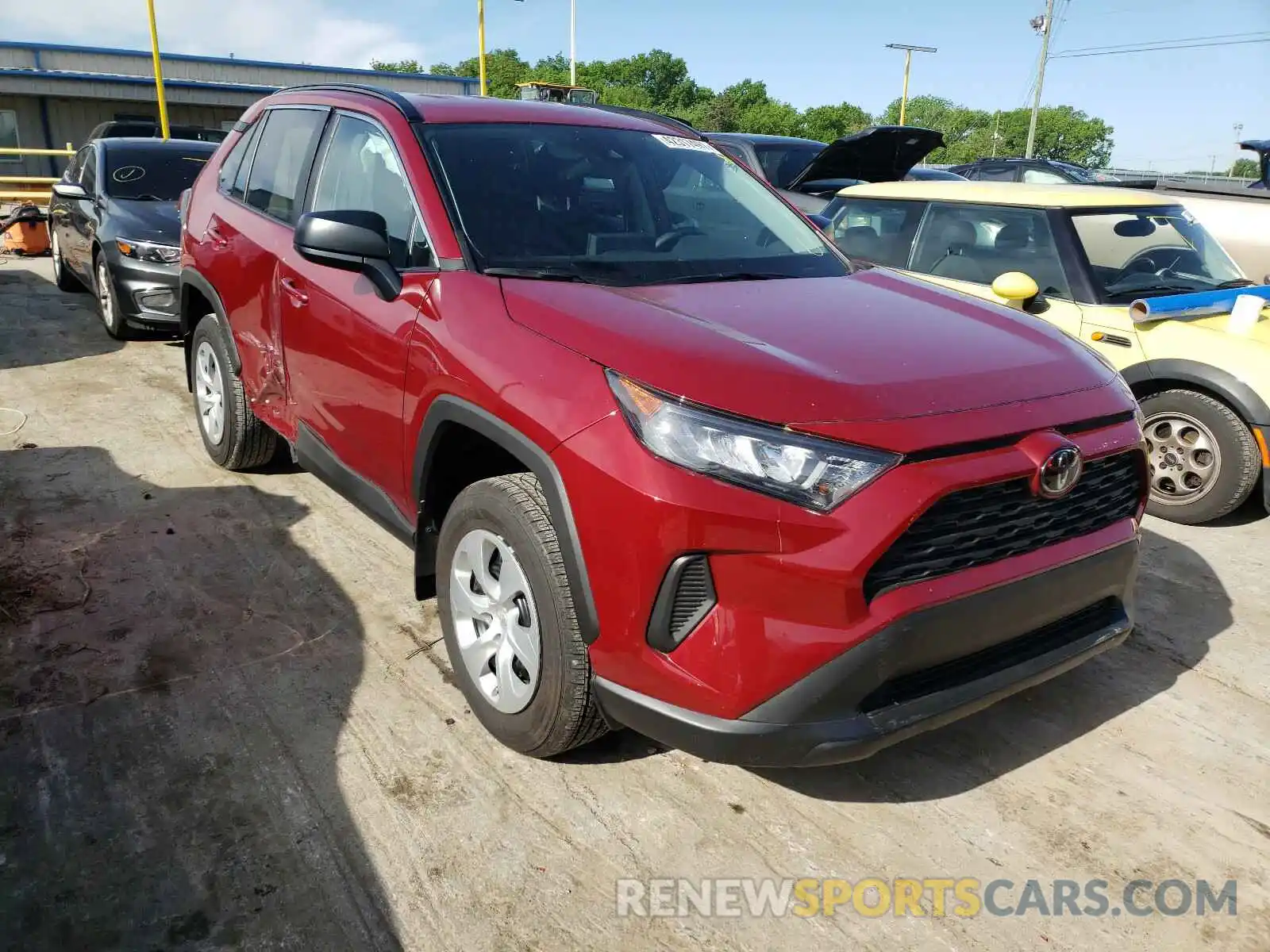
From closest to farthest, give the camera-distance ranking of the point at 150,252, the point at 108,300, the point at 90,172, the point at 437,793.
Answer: the point at 437,793
the point at 150,252
the point at 108,300
the point at 90,172

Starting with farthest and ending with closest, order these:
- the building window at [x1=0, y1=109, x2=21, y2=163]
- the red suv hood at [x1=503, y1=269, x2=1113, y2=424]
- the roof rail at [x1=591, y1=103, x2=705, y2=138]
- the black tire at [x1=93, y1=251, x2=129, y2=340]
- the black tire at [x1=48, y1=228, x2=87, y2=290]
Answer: the building window at [x1=0, y1=109, x2=21, y2=163] < the black tire at [x1=48, y1=228, x2=87, y2=290] < the black tire at [x1=93, y1=251, x2=129, y2=340] < the roof rail at [x1=591, y1=103, x2=705, y2=138] < the red suv hood at [x1=503, y1=269, x2=1113, y2=424]

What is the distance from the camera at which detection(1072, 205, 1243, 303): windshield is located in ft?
17.1

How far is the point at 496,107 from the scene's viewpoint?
3.53 metres

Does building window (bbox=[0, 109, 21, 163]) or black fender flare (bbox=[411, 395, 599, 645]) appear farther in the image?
building window (bbox=[0, 109, 21, 163])

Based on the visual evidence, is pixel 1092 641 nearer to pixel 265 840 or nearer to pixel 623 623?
pixel 623 623

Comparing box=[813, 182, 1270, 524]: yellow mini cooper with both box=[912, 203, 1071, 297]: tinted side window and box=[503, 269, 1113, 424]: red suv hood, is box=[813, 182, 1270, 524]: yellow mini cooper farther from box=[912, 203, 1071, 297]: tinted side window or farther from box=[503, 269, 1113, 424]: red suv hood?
box=[503, 269, 1113, 424]: red suv hood

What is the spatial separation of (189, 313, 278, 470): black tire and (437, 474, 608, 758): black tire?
2.30 m

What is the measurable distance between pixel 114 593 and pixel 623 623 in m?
2.48

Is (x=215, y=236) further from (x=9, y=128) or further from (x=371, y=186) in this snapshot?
(x=9, y=128)

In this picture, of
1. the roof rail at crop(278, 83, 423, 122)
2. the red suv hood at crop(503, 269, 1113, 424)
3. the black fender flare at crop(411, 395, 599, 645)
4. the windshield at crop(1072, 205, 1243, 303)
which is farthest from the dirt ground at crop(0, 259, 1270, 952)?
the windshield at crop(1072, 205, 1243, 303)

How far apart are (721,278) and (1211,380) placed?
3.08 m

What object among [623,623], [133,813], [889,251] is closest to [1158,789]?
[623,623]

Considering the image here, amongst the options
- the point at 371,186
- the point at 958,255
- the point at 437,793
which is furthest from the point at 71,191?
the point at 437,793

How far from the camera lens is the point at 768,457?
2109 millimetres
